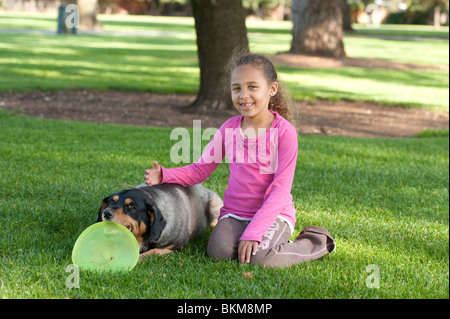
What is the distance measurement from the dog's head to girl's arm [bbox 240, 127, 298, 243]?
0.58m

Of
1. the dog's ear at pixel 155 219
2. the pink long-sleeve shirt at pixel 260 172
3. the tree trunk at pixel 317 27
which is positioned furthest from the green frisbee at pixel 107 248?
Answer: the tree trunk at pixel 317 27

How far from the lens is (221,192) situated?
5.85 metres

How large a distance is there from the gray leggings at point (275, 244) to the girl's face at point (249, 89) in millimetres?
795

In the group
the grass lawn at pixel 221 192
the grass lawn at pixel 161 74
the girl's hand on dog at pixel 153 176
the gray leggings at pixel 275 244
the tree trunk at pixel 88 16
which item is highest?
the tree trunk at pixel 88 16

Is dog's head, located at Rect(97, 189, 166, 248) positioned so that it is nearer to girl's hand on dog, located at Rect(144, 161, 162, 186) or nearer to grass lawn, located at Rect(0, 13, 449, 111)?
girl's hand on dog, located at Rect(144, 161, 162, 186)

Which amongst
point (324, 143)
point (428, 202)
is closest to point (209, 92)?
point (324, 143)

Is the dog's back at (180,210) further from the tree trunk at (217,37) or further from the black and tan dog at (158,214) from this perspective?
the tree trunk at (217,37)

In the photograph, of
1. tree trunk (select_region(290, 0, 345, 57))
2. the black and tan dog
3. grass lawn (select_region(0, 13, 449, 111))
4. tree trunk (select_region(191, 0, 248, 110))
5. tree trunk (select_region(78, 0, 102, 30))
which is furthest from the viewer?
tree trunk (select_region(78, 0, 102, 30))

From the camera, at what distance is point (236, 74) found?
4.28 m

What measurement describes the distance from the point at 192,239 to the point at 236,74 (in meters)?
1.28

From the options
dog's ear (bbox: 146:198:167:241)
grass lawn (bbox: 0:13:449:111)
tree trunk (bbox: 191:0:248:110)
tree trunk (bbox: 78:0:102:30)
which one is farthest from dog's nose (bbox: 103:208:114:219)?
tree trunk (bbox: 78:0:102:30)

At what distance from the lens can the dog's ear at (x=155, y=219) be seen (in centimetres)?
403

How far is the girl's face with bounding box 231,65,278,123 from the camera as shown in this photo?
425cm
